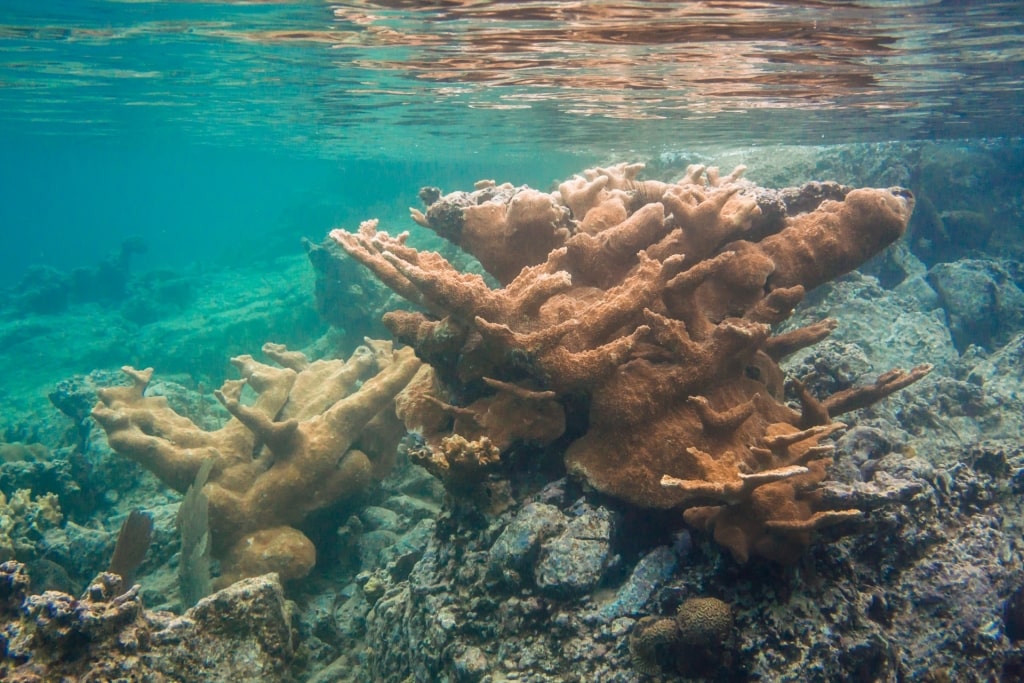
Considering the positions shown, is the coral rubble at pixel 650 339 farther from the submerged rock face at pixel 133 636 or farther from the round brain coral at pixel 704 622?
the submerged rock face at pixel 133 636

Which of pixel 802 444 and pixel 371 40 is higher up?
pixel 371 40

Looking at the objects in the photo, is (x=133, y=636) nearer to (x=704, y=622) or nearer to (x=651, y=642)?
(x=651, y=642)

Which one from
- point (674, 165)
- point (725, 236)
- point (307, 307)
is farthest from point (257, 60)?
point (725, 236)

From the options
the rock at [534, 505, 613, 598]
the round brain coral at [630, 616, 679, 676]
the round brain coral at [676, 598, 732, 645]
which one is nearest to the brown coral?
the rock at [534, 505, 613, 598]

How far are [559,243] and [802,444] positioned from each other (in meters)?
2.34

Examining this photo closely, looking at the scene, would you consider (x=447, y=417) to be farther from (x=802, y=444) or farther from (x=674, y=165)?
(x=674, y=165)

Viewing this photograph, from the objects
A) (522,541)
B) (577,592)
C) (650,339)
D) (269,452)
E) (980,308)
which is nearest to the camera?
(577,592)

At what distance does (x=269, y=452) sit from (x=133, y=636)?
311cm

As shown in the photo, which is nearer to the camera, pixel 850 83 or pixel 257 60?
pixel 850 83

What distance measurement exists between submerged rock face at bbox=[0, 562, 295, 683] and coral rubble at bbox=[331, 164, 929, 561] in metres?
1.92

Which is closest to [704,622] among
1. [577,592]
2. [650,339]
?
[577,592]

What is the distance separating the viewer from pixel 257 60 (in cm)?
1591

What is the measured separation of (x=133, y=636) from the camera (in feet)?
11.7

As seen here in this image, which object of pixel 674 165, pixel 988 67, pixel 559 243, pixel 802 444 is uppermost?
pixel 988 67
